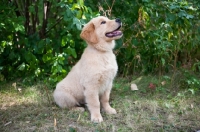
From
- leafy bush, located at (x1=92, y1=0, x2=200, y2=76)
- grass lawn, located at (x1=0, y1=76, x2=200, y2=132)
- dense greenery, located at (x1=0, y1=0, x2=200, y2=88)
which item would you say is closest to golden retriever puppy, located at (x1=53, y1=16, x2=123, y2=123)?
grass lawn, located at (x1=0, y1=76, x2=200, y2=132)

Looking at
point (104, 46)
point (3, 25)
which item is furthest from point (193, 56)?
point (3, 25)

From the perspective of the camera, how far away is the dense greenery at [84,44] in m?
5.18

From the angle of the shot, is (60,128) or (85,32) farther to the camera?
(85,32)

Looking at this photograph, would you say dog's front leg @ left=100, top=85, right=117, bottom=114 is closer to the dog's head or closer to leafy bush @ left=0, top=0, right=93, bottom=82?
the dog's head

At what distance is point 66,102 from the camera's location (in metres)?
4.23

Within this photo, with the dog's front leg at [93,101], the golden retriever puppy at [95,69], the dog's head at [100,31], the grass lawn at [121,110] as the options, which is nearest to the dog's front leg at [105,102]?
the golden retriever puppy at [95,69]

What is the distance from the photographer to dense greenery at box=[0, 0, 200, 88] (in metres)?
5.18

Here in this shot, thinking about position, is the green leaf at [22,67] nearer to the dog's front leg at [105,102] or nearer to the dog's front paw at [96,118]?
the dog's front leg at [105,102]

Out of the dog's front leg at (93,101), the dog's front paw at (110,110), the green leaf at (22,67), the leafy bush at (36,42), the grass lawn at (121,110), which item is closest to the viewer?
the grass lawn at (121,110)

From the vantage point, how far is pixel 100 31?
3998mm

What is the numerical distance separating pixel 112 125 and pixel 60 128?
1.94ft

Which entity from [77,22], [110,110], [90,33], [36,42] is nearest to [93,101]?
[110,110]

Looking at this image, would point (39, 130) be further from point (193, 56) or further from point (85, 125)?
point (193, 56)

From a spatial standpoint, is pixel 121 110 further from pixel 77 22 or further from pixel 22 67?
pixel 22 67
